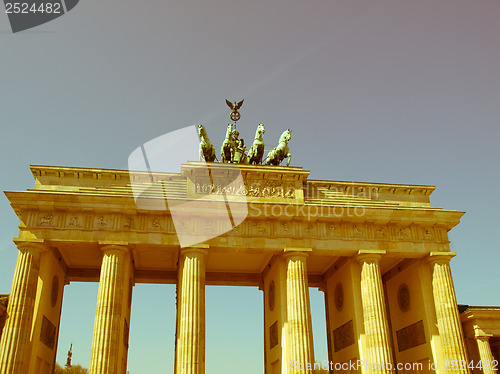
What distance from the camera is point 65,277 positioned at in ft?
99.0

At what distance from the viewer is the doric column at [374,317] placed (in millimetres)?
24938

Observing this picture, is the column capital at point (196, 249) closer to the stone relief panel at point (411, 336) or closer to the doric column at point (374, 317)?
the doric column at point (374, 317)

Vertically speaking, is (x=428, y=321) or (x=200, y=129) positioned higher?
(x=200, y=129)

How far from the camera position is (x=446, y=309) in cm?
2639

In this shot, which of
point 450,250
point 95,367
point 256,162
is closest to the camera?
point 95,367

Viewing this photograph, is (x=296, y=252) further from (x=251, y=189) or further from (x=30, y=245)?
(x=30, y=245)

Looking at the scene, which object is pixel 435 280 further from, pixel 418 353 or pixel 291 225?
pixel 291 225

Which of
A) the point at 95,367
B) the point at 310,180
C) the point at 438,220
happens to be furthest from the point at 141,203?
the point at 438,220

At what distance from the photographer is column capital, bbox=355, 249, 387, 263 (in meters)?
26.9

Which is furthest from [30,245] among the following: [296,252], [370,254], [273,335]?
[370,254]

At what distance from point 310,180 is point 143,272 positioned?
1278 centimetres

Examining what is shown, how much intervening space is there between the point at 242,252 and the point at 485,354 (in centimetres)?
1511

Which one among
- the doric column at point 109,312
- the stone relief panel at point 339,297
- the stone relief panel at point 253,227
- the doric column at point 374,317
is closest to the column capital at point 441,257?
the stone relief panel at point 253,227

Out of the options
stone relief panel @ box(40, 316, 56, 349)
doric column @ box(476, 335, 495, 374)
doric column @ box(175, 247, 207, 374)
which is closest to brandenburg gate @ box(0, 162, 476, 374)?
doric column @ box(175, 247, 207, 374)
